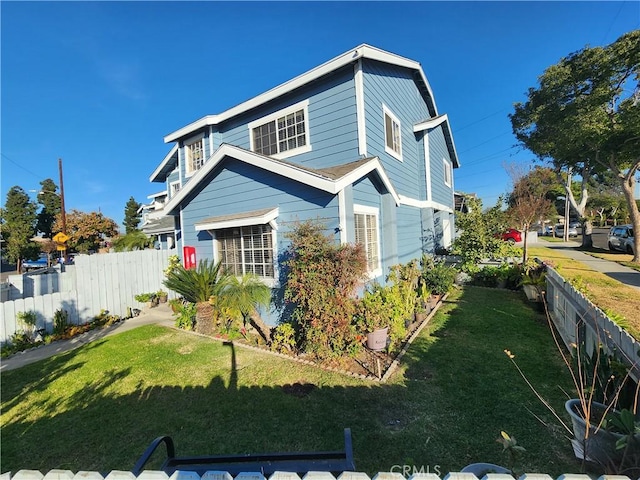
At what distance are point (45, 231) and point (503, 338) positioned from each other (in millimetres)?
45628

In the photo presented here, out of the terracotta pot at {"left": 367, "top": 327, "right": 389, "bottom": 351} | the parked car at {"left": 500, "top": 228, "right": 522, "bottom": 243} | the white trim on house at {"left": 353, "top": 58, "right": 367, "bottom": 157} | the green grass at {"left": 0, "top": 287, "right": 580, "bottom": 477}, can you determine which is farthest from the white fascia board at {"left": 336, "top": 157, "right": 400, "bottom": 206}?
the parked car at {"left": 500, "top": 228, "right": 522, "bottom": 243}

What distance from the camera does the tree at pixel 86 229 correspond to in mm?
29406

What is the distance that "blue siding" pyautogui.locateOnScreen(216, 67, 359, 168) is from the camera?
7.85 meters

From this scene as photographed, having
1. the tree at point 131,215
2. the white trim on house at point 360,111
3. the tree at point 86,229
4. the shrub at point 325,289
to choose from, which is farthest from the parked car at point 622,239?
the tree at point 131,215

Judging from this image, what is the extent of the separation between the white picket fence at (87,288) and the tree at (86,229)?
935 inches

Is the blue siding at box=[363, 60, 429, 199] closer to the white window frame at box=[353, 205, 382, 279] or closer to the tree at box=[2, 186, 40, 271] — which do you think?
the white window frame at box=[353, 205, 382, 279]

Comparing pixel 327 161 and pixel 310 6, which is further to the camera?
pixel 310 6

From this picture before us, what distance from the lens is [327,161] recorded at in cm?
830

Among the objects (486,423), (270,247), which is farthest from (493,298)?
(270,247)

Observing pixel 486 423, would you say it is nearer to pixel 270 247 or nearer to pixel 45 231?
pixel 270 247

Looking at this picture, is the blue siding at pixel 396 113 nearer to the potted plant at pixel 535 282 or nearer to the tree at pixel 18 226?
the potted plant at pixel 535 282

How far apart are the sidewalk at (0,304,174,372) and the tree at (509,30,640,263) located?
2106 centimetres

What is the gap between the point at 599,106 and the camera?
14.3 meters

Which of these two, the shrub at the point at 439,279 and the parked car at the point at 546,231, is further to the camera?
the parked car at the point at 546,231
